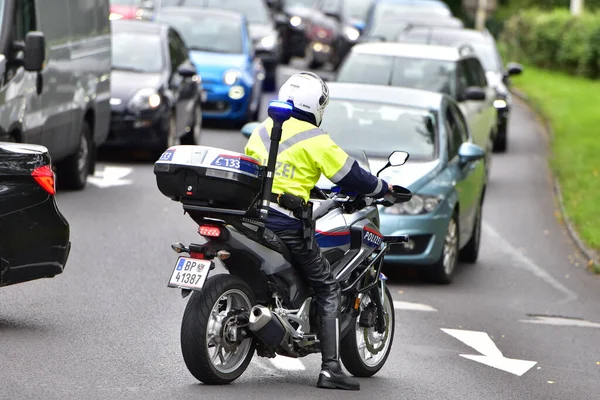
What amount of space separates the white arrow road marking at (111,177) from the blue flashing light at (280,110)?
970 cm

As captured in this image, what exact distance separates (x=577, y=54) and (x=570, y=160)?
19324 mm

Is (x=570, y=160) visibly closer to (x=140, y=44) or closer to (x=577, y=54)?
(x=140, y=44)

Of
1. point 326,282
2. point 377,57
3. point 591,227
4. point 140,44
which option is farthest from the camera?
point 140,44

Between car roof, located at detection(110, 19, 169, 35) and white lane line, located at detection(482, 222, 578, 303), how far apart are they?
5.91m

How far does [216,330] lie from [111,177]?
10405 millimetres

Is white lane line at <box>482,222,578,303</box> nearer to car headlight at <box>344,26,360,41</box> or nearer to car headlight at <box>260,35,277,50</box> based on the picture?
car headlight at <box>260,35,277,50</box>

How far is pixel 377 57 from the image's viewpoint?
59.9 feet

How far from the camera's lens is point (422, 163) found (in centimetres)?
1309

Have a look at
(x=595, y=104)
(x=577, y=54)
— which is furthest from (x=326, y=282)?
(x=577, y=54)

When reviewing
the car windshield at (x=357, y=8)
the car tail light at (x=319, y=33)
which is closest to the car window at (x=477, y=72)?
the car tail light at (x=319, y=33)

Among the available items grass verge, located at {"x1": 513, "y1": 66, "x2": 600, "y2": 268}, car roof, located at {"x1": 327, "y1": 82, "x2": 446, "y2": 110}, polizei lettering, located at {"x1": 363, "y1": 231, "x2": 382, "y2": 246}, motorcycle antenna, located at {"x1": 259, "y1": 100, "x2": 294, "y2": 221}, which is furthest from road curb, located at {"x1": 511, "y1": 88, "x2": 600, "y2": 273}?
motorcycle antenna, located at {"x1": 259, "y1": 100, "x2": 294, "y2": 221}

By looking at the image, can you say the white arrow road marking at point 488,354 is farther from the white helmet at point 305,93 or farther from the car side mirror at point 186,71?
the car side mirror at point 186,71

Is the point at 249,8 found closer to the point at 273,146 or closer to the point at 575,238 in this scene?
the point at 575,238

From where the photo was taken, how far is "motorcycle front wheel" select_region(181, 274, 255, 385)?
295 inches
